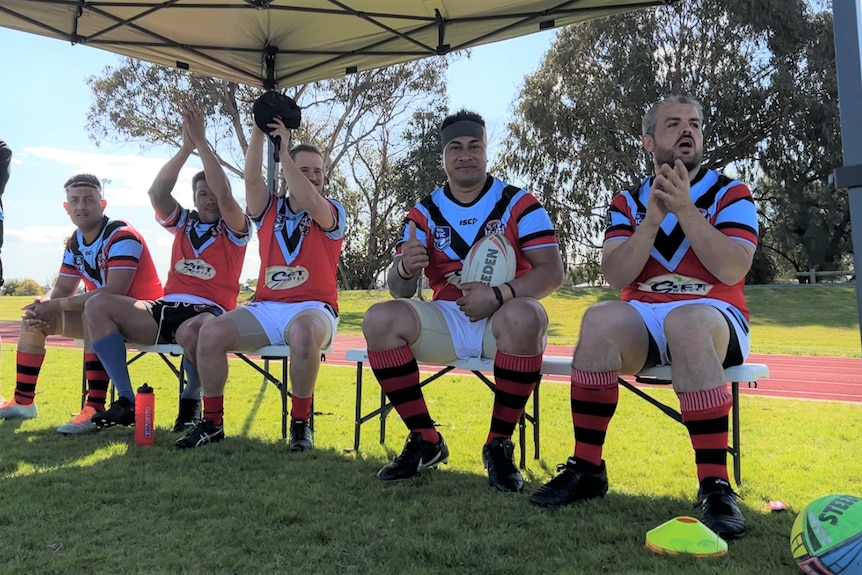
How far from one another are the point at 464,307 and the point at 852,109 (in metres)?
1.56

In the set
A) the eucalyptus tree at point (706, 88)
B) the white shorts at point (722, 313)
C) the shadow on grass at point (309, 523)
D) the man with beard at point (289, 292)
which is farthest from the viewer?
the eucalyptus tree at point (706, 88)

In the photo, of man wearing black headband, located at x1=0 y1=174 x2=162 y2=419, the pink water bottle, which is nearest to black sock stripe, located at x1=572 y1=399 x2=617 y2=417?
the pink water bottle

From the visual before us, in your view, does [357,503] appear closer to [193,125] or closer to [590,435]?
[590,435]

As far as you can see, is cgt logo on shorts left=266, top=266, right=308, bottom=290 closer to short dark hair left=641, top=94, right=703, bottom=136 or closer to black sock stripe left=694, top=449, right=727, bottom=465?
short dark hair left=641, top=94, right=703, bottom=136

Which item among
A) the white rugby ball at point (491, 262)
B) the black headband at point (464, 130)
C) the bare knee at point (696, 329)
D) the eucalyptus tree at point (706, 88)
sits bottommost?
the bare knee at point (696, 329)

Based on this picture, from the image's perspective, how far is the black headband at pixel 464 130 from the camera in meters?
3.12

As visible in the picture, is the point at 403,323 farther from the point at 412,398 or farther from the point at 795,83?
the point at 795,83

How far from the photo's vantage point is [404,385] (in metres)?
2.85

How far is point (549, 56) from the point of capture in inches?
946

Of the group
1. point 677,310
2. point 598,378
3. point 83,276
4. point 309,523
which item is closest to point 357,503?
point 309,523

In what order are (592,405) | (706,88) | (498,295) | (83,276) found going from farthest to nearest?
(706,88) < (83,276) < (498,295) < (592,405)

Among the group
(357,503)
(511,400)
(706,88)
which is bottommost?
(357,503)

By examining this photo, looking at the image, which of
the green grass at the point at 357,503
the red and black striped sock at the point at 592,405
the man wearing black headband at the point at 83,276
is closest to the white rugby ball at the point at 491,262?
the red and black striped sock at the point at 592,405

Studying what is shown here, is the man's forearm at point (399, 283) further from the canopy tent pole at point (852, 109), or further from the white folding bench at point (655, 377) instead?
the canopy tent pole at point (852, 109)
